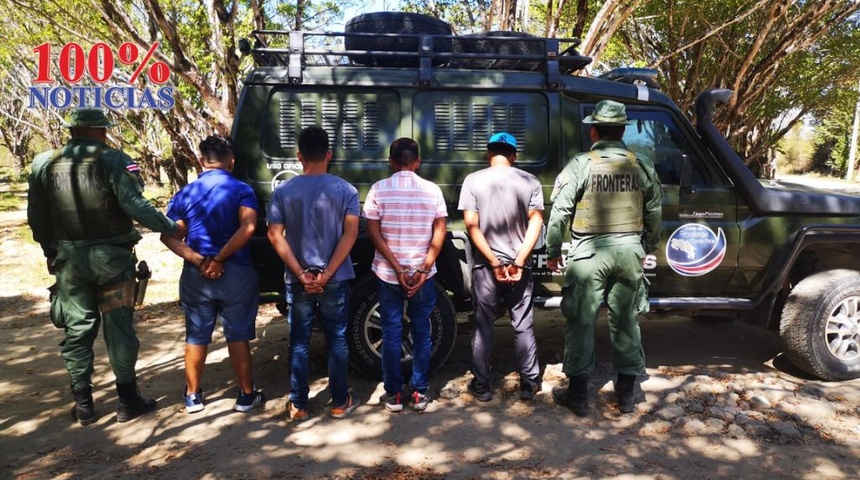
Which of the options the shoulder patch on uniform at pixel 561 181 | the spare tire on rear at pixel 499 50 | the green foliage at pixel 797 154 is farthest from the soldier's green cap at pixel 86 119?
the green foliage at pixel 797 154

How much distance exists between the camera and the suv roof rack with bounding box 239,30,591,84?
14.4 ft

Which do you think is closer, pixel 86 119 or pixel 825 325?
pixel 86 119

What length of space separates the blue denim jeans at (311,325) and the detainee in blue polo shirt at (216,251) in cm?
36

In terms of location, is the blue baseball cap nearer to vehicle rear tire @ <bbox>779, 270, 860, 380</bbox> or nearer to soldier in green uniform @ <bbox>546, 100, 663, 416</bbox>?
soldier in green uniform @ <bbox>546, 100, 663, 416</bbox>

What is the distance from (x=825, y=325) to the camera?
181 inches

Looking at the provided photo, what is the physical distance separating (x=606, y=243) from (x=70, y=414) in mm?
3689

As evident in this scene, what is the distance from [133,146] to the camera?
66.4 ft

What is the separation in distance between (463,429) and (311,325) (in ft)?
3.75

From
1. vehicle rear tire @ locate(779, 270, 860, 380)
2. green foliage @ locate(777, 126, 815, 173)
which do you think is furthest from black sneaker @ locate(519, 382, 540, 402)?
green foliage @ locate(777, 126, 815, 173)

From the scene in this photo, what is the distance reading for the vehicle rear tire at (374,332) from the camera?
176 inches

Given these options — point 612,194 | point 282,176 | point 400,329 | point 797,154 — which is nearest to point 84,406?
point 282,176

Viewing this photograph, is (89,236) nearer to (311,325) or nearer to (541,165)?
(311,325)

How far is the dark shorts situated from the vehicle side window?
282cm

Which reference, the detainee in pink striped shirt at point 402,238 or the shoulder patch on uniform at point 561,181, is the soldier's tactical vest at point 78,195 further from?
the shoulder patch on uniform at point 561,181
